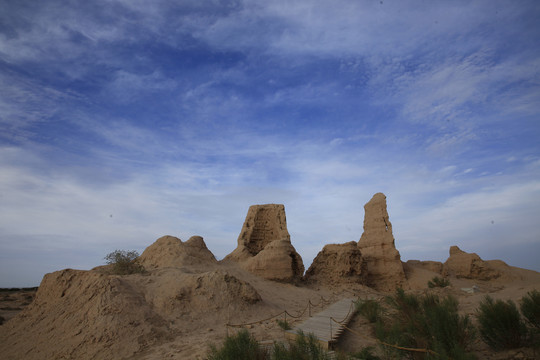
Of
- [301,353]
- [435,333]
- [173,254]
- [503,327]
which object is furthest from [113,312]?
[503,327]

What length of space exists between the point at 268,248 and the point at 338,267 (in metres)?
6.04

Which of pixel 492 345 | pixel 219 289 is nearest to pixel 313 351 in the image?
pixel 492 345

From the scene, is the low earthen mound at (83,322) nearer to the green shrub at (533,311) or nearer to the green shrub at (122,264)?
the green shrub at (122,264)

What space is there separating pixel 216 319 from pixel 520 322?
31.9 ft

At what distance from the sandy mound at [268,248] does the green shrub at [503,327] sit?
A: 560 inches

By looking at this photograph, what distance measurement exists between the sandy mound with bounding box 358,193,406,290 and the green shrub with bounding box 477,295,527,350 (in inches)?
770

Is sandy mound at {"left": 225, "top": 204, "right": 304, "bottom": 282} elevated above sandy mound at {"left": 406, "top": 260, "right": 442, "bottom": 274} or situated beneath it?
elevated above

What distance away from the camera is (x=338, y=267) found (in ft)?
78.9

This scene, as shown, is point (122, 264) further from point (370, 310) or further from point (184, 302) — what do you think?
point (370, 310)

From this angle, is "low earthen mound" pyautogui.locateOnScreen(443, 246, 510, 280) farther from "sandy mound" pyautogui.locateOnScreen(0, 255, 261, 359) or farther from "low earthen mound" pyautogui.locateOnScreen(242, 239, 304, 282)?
"sandy mound" pyautogui.locateOnScreen(0, 255, 261, 359)

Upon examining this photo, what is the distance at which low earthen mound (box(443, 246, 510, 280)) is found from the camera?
28.0 metres

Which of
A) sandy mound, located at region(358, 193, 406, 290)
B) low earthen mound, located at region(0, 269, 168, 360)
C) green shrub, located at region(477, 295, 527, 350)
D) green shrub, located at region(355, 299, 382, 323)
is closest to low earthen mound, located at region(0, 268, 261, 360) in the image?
low earthen mound, located at region(0, 269, 168, 360)

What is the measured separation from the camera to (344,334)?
10.3 m

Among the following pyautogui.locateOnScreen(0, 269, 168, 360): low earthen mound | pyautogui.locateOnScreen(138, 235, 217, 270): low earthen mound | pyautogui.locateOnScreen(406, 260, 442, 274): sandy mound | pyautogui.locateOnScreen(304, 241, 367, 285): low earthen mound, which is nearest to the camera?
pyautogui.locateOnScreen(0, 269, 168, 360): low earthen mound
